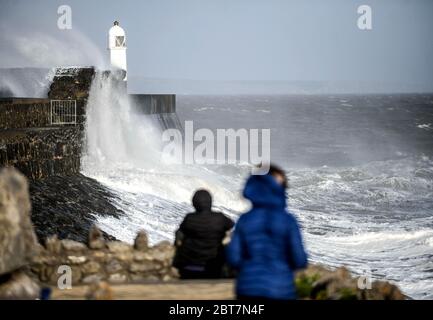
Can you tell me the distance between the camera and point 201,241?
782 cm

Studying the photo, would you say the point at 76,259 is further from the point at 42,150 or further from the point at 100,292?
the point at 42,150

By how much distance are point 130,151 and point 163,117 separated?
9119mm

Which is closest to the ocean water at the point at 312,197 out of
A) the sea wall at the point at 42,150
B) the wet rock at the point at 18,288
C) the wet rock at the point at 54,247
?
the sea wall at the point at 42,150

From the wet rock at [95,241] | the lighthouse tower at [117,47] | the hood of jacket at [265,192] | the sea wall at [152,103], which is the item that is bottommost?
the wet rock at [95,241]

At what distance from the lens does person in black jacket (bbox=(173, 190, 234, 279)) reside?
7715 millimetres

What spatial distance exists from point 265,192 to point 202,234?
2.24m

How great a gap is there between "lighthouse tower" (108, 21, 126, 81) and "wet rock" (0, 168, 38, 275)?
27019 millimetres

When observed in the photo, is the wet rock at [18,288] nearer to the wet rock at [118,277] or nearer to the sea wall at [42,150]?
the wet rock at [118,277]

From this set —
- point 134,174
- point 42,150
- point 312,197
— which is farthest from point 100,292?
point 312,197

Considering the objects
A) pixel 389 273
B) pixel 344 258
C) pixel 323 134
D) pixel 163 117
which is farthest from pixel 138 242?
pixel 323 134

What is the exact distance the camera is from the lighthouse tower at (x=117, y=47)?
34.3m

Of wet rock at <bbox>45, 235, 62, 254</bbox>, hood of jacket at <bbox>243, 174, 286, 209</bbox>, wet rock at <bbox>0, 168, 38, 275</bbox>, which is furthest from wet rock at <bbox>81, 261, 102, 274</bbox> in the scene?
hood of jacket at <bbox>243, 174, 286, 209</bbox>
